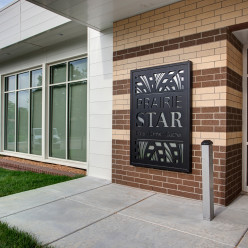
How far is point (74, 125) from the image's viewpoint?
24.6 ft

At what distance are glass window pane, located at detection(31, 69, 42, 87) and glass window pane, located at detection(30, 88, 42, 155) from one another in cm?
20

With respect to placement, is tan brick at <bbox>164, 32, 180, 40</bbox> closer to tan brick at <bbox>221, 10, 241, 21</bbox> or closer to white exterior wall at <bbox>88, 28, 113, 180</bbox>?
tan brick at <bbox>221, 10, 241, 21</bbox>

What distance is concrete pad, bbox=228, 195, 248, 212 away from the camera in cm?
400

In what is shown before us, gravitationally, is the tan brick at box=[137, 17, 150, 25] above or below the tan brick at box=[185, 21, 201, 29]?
above

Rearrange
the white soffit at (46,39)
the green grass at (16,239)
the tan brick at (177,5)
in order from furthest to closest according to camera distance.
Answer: the white soffit at (46,39)
the tan brick at (177,5)
the green grass at (16,239)

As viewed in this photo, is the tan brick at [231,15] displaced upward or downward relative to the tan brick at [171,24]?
downward

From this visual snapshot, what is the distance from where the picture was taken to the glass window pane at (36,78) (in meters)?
8.66

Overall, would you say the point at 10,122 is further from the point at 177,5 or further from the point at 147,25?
the point at 177,5

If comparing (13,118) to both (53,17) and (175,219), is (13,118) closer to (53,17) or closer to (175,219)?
(53,17)

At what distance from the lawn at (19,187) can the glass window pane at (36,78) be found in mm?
3120

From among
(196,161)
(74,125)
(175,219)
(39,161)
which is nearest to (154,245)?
(175,219)

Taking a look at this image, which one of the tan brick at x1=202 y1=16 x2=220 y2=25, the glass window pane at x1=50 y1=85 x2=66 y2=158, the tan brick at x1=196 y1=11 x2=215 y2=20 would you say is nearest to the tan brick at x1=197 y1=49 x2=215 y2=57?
the tan brick at x1=202 y1=16 x2=220 y2=25

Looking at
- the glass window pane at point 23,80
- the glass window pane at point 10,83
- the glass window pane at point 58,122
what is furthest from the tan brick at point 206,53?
the glass window pane at point 10,83

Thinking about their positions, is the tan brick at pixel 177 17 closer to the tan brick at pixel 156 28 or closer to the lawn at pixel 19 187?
the tan brick at pixel 156 28
